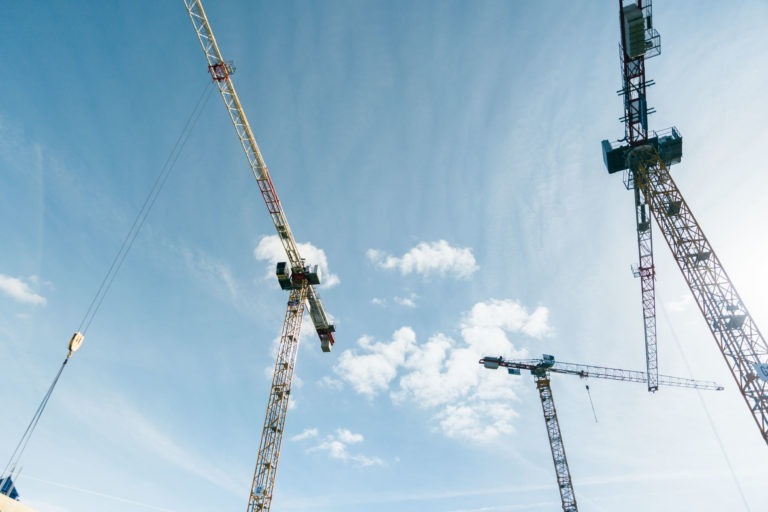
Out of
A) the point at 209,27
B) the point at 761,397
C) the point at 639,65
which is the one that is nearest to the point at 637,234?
the point at 639,65

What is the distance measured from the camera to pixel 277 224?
54375 mm

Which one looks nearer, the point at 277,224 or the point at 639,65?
the point at 639,65

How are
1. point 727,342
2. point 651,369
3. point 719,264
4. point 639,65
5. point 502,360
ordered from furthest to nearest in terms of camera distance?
point 502,360 → point 651,369 → point 639,65 → point 719,264 → point 727,342

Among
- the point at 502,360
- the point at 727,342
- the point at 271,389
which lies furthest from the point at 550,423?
the point at 271,389

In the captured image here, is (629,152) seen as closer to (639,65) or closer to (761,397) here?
(639,65)

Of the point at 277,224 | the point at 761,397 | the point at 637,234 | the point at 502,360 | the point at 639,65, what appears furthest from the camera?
the point at 502,360

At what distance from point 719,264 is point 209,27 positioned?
182 feet

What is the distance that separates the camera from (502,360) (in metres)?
77.2

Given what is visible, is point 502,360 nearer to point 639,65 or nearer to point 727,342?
point 727,342

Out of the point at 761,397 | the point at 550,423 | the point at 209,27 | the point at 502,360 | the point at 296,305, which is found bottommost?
the point at 761,397

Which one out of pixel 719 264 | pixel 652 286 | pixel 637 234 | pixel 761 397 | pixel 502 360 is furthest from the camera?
pixel 502 360

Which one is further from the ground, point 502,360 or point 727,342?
point 502,360

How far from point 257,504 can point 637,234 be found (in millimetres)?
51051

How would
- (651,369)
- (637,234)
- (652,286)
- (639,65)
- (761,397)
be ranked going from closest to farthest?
(761,397)
(639,65)
(637,234)
(652,286)
(651,369)
